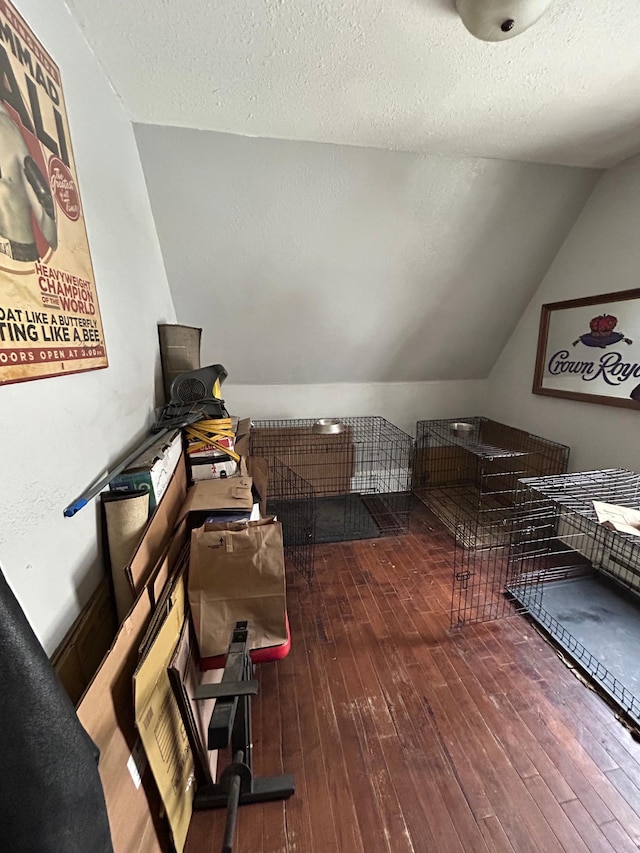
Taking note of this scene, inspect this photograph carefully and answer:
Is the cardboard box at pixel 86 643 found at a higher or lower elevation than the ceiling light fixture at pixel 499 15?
lower

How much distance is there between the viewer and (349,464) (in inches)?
125

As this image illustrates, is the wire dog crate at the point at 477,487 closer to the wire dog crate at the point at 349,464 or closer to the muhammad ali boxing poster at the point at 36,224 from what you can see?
the wire dog crate at the point at 349,464

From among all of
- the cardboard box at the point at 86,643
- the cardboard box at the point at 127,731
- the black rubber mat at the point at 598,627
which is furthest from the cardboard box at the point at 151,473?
the black rubber mat at the point at 598,627

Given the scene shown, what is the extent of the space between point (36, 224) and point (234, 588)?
1.13 m

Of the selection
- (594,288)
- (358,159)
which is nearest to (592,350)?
(594,288)

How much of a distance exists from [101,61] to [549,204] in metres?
2.22

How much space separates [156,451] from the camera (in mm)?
1336

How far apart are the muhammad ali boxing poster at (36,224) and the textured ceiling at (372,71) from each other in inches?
17.2

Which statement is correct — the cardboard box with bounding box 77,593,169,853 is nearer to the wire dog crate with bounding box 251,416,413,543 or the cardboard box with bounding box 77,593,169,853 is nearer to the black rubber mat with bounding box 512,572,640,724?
the black rubber mat with bounding box 512,572,640,724

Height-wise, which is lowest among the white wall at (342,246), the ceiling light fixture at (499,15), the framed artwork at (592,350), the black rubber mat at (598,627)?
the black rubber mat at (598,627)

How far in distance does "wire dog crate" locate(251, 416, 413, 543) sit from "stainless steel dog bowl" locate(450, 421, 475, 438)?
0.39 meters

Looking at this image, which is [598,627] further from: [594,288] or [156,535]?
[156,535]

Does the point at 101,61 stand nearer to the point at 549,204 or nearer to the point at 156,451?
the point at 156,451

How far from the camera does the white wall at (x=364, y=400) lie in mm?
2996
